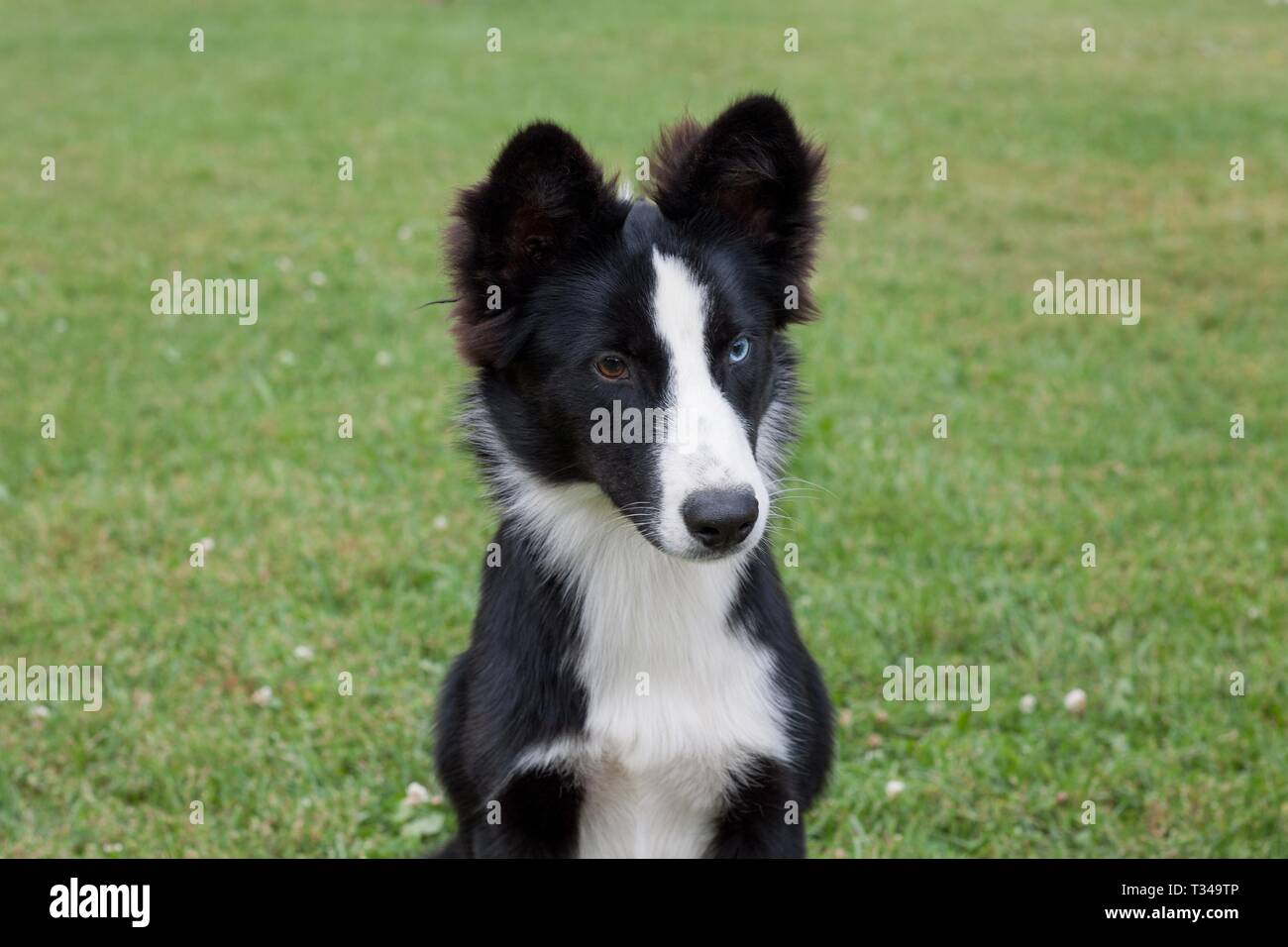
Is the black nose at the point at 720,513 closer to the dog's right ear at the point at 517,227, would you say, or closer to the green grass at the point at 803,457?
the dog's right ear at the point at 517,227

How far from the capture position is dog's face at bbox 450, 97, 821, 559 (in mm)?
2910

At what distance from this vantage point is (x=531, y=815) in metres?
3.22

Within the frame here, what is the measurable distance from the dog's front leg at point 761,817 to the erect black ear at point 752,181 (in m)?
1.17

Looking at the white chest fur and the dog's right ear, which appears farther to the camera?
the white chest fur

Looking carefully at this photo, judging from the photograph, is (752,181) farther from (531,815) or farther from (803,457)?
(803,457)

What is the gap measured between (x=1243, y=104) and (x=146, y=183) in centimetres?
1008

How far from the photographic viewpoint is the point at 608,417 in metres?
3.03

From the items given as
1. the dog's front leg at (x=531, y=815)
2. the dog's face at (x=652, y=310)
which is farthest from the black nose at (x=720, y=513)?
the dog's front leg at (x=531, y=815)

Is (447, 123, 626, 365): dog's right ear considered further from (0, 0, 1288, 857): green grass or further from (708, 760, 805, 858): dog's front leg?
(708, 760, 805, 858): dog's front leg

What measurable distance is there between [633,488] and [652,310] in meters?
0.41

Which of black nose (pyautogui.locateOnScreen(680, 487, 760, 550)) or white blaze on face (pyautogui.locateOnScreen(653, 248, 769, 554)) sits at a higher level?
white blaze on face (pyautogui.locateOnScreen(653, 248, 769, 554))

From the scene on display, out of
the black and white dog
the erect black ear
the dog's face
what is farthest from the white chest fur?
the erect black ear

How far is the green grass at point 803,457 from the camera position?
172 inches
